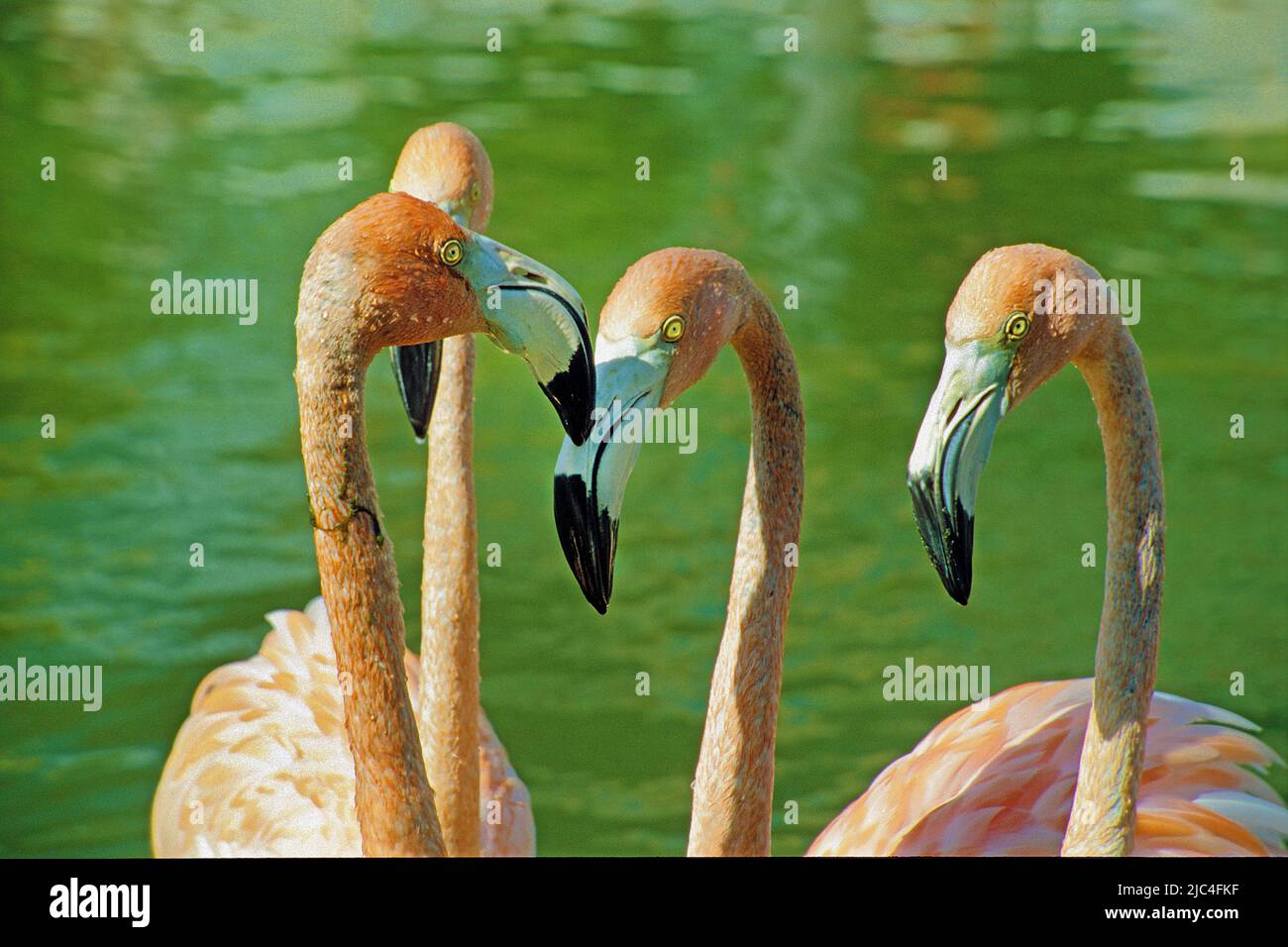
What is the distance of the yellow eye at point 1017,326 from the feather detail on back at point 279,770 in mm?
2011

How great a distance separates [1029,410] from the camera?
7.93 metres

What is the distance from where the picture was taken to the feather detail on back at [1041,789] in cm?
379

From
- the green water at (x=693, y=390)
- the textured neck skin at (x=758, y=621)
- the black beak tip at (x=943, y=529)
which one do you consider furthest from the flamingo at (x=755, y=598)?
the green water at (x=693, y=390)

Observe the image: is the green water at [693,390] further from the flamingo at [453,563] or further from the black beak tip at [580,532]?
the black beak tip at [580,532]

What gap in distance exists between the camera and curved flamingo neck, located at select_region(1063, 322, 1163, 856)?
11.0ft

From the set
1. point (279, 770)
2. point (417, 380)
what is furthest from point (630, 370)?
point (279, 770)

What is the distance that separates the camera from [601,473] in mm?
3061

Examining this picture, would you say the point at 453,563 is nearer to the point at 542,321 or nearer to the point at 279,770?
the point at 279,770

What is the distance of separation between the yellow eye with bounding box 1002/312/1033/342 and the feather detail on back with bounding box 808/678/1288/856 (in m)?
1.26

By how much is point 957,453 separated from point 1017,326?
0.93 feet
